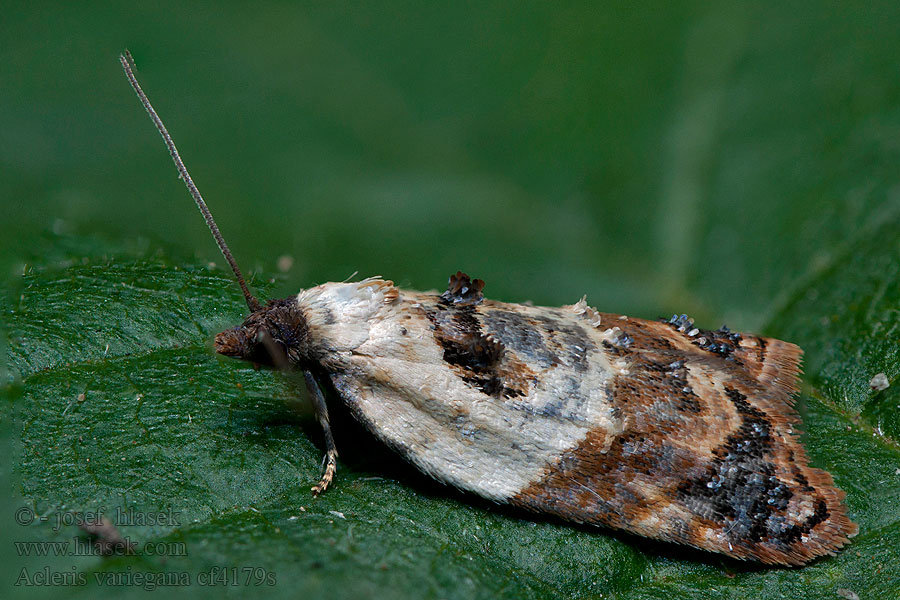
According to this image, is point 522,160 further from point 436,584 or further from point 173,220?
point 436,584

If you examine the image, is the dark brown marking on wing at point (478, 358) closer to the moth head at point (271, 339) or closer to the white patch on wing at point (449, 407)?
the white patch on wing at point (449, 407)

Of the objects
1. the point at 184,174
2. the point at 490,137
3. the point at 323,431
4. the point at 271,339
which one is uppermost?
the point at 490,137

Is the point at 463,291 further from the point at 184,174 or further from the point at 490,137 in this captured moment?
the point at 490,137

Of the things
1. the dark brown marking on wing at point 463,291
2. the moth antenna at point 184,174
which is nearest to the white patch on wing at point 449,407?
the dark brown marking on wing at point 463,291

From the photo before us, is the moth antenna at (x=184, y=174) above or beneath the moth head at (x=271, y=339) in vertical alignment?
above

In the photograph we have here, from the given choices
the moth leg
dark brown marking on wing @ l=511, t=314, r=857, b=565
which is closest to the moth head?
the moth leg

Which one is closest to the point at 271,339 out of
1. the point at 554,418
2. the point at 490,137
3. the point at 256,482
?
the point at 256,482

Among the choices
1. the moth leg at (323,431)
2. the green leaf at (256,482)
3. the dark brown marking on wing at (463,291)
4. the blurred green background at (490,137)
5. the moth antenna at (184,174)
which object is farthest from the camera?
the blurred green background at (490,137)
